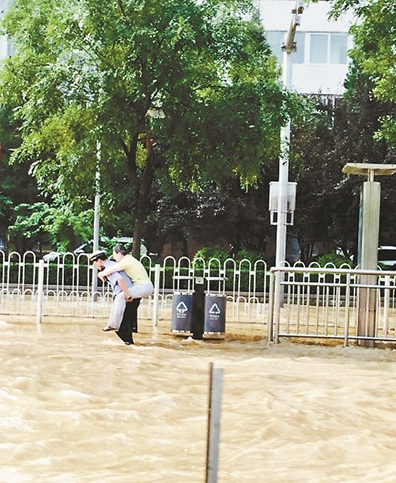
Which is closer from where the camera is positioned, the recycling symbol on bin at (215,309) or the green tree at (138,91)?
the recycling symbol on bin at (215,309)

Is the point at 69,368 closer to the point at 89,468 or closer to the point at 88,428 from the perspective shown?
the point at 88,428

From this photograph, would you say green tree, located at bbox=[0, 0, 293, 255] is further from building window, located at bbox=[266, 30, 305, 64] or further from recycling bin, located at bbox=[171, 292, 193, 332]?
building window, located at bbox=[266, 30, 305, 64]

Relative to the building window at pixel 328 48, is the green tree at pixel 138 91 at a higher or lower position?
lower

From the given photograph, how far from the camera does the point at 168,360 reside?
1295 centimetres

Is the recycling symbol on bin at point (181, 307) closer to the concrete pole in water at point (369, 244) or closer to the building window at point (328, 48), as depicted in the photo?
the concrete pole in water at point (369, 244)

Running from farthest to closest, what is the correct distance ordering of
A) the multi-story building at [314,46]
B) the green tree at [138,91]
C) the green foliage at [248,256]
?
the multi-story building at [314,46] < the green foliage at [248,256] < the green tree at [138,91]

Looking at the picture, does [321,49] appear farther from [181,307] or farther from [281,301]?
[181,307]

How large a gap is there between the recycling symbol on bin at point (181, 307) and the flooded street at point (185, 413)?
1265 mm

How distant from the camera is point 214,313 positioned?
15969 mm

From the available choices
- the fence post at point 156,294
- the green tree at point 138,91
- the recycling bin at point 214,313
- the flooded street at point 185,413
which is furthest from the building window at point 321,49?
Answer: the flooded street at point 185,413

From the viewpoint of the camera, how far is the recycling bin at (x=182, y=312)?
1591cm

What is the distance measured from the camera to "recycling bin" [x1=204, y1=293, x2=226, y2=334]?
52.3 feet

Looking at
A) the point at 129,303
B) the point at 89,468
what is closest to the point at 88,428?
the point at 89,468

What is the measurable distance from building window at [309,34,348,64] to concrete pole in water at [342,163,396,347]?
2667cm
